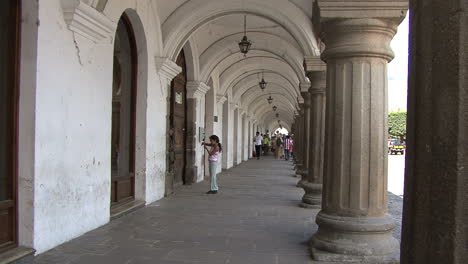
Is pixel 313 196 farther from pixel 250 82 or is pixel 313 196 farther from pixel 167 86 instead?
pixel 250 82

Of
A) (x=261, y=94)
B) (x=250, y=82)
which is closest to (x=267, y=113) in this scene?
(x=261, y=94)

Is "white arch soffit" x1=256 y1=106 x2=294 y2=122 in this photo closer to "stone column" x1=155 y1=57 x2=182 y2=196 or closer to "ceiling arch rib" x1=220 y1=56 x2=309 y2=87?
"ceiling arch rib" x1=220 y1=56 x2=309 y2=87

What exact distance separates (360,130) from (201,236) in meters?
2.41

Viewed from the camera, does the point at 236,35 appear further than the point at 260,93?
No

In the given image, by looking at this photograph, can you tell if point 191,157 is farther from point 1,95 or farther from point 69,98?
point 1,95

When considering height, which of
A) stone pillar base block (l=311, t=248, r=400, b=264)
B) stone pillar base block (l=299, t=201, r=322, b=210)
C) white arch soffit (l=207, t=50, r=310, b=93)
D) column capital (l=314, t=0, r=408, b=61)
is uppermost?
white arch soffit (l=207, t=50, r=310, b=93)

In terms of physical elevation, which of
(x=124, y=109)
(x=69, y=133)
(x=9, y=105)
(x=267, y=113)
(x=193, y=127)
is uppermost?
(x=267, y=113)

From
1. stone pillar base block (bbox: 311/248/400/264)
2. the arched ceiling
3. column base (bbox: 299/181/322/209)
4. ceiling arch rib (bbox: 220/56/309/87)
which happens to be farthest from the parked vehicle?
stone pillar base block (bbox: 311/248/400/264)

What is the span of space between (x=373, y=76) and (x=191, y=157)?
8177 millimetres

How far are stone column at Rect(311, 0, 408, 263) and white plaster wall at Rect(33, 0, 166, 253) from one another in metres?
2.84

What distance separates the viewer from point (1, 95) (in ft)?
15.1

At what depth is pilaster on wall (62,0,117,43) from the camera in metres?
5.20

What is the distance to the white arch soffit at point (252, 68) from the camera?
54.1ft

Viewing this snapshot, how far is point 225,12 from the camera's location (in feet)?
31.6
